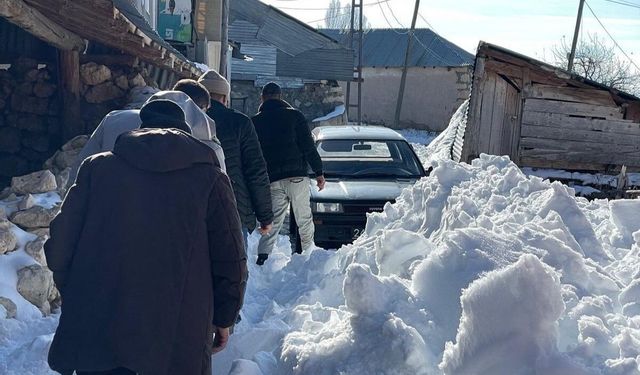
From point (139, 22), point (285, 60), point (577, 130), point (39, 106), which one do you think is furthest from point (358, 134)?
point (285, 60)

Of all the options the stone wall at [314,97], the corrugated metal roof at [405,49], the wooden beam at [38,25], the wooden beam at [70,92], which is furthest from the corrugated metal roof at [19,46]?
the corrugated metal roof at [405,49]

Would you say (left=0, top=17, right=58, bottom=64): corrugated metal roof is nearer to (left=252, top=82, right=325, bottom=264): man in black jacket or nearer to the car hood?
(left=252, top=82, right=325, bottom=264): man in black jacket

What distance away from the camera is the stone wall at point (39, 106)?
27.0 feet

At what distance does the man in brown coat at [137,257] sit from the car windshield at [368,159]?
20.1ft

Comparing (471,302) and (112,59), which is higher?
(112,59)

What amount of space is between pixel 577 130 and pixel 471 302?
40.4 feet

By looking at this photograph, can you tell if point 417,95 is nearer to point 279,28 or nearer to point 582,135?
point 279,28

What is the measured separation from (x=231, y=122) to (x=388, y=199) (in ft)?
10.3

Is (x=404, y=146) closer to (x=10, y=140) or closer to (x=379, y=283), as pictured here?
(x=10, y=140)

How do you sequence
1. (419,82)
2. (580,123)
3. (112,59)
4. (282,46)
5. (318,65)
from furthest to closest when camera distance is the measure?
Answer: 1. (419,82)
2. (282,46)
3. (318,65)
4. (580,123)
5. (112,59)

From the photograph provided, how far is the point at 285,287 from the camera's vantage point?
654 centimetres

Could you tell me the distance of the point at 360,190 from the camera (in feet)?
27.3

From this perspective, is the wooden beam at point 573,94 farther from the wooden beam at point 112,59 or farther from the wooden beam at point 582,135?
the wooden beam at point 112,59

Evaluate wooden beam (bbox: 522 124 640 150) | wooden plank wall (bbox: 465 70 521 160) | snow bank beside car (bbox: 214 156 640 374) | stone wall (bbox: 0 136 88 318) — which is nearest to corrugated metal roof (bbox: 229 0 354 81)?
wooden plank wall (bbox: 465 70 521 160)
